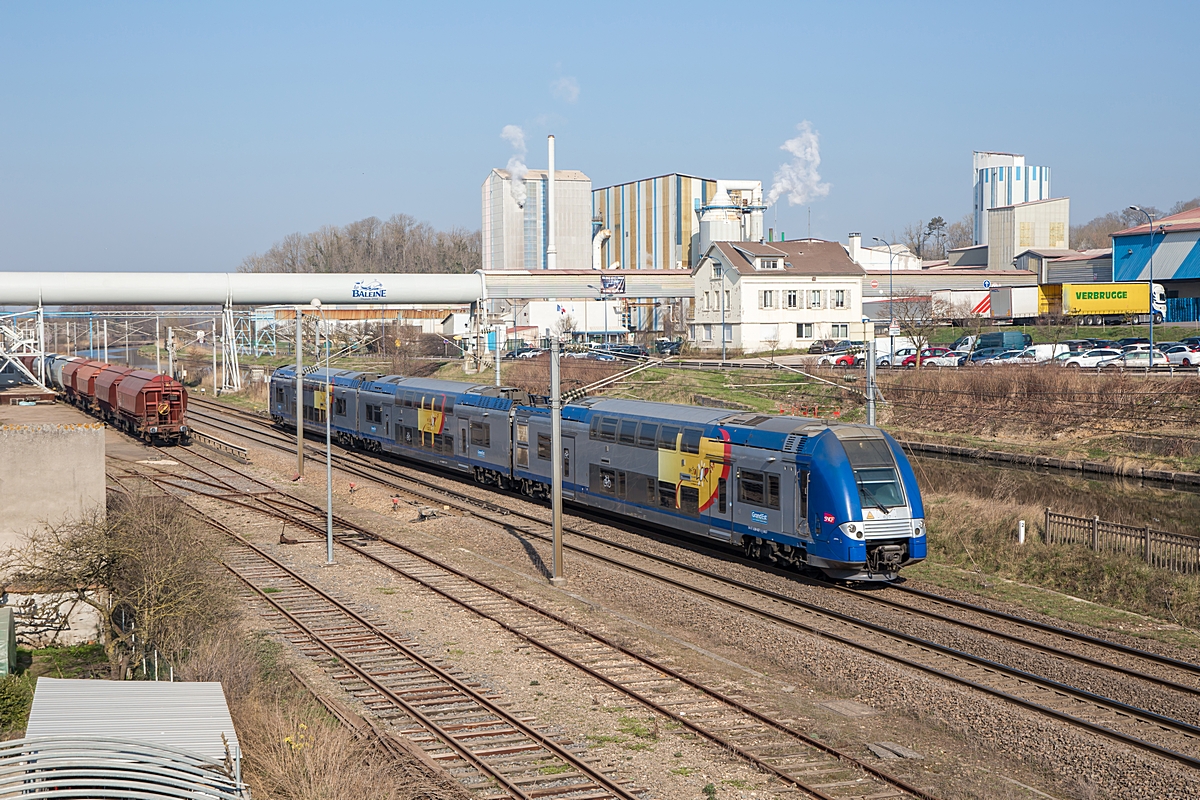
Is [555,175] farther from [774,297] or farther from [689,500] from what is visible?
[689,500]

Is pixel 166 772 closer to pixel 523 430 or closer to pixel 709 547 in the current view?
pixel 709 547

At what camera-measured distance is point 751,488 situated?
2305 cm

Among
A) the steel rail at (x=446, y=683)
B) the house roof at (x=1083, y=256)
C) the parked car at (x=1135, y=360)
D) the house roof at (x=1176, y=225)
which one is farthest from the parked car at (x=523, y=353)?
the steel rail at (x=446, y=683)

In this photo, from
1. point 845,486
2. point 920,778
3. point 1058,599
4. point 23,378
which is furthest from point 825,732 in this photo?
point 23,378

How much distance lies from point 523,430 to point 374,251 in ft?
418

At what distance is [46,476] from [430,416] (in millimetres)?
17837

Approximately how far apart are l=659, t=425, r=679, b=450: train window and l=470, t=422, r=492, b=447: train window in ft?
33.7

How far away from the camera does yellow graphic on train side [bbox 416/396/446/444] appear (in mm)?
38812

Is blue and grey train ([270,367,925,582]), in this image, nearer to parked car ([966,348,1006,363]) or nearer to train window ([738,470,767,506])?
train window ([738,470,767,506])

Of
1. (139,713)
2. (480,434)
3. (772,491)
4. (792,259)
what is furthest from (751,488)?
(792,259)

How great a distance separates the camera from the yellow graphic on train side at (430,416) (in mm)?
38812

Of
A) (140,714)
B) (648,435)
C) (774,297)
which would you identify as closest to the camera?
(140,714)

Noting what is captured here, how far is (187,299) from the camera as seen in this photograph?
190ft

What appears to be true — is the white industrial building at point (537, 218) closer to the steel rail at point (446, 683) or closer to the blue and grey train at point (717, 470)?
the blue and grey train at point (717, 470)
